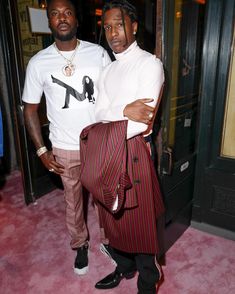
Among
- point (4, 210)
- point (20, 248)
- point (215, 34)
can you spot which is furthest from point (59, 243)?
point (215, 34)

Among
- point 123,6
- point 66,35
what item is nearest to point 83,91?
point 66,35

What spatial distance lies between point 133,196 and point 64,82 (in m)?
0.86

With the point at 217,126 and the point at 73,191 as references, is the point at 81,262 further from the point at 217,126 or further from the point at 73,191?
the point at 217,126

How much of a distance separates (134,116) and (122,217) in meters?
0.57

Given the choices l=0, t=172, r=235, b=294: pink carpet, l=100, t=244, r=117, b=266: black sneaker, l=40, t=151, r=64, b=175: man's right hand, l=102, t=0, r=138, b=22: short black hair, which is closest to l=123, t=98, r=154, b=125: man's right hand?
l=102, t=0, r=138, b=22: short black hair

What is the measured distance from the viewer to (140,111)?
129 centimetres

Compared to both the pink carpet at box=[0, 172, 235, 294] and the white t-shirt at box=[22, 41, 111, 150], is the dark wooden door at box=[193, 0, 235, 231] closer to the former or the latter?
the pink carpet at box=[0, 172, 235, 294]

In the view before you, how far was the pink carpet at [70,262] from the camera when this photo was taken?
1.93m

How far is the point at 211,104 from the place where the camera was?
87.2 inches

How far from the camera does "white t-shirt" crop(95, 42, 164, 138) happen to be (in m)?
1.32

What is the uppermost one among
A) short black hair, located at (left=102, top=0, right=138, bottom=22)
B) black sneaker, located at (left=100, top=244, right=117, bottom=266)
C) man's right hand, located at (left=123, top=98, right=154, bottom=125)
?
short black hair, located at (left=102, top=0, right=138, bottom=22)

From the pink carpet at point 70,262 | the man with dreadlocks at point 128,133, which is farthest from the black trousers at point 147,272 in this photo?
the pink carpet at point 70,262

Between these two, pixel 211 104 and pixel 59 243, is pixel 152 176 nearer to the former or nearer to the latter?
pixel 211 104

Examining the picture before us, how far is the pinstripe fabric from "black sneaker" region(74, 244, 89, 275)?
24.3 inches
